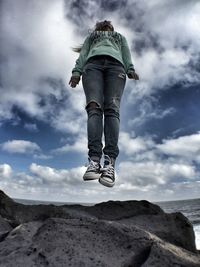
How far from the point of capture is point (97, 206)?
13.0 feet

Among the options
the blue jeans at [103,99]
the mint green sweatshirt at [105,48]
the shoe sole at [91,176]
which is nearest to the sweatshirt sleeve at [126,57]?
the mint green sweatshirt at [105,48]

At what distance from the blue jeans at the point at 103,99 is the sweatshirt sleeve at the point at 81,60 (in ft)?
0.33

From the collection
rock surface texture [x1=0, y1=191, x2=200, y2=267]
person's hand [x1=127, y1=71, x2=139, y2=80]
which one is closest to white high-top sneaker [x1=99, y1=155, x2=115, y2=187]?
A: rock surface texture [x1=0, y1=191, x2=200, y2=267]

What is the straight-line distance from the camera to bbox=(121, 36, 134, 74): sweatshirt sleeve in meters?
5.01

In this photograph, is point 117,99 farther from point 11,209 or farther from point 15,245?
point 15,245

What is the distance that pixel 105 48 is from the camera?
4.83m

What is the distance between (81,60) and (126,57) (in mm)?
696

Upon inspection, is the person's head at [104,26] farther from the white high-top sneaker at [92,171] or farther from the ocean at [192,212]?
the ocean at [192,212]

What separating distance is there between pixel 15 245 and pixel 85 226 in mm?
555

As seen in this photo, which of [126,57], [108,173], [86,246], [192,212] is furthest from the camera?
[192,212]

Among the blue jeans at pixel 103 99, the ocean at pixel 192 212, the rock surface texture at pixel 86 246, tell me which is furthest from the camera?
the ocean at pixel 192 212

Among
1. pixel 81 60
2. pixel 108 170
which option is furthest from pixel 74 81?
pixel 108 170

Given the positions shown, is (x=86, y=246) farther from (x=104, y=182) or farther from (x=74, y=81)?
(x=74, y=81)

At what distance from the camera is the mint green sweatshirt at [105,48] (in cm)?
485
